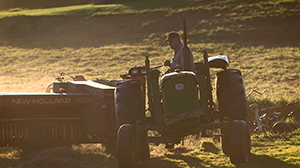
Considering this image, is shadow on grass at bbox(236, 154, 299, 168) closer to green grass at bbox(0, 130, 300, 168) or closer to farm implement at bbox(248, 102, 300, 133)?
green grass at bbox(0, 130, 300, 168)

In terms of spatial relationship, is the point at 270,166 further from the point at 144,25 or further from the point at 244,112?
the point at 144,25

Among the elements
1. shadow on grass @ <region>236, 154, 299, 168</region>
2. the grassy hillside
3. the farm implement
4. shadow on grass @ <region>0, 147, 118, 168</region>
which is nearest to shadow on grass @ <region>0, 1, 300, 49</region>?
the grassy hillside

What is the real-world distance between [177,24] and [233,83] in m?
32.4

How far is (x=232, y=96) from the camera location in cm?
833

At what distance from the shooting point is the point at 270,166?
7414 mm

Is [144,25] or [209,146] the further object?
[144,25]

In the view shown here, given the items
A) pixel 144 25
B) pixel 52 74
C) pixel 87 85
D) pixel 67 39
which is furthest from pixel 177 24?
pixel 87 85

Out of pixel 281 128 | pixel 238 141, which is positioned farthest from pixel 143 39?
pixel 238 141

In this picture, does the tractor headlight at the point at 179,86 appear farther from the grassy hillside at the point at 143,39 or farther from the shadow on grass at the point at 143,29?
the shadow on grass at the point at 143,29

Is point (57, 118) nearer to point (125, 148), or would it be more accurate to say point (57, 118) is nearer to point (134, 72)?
point (134, 72)

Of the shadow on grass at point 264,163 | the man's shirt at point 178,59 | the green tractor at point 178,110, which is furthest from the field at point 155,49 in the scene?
the man's shirt at point 178,59

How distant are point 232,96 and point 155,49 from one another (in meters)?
23.7

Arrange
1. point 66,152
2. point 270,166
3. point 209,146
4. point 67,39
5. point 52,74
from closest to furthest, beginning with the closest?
point 270,166 → point 66,152 → point 209,146 → point 52,74 → point 67,39

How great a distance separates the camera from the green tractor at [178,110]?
23.5 feet
